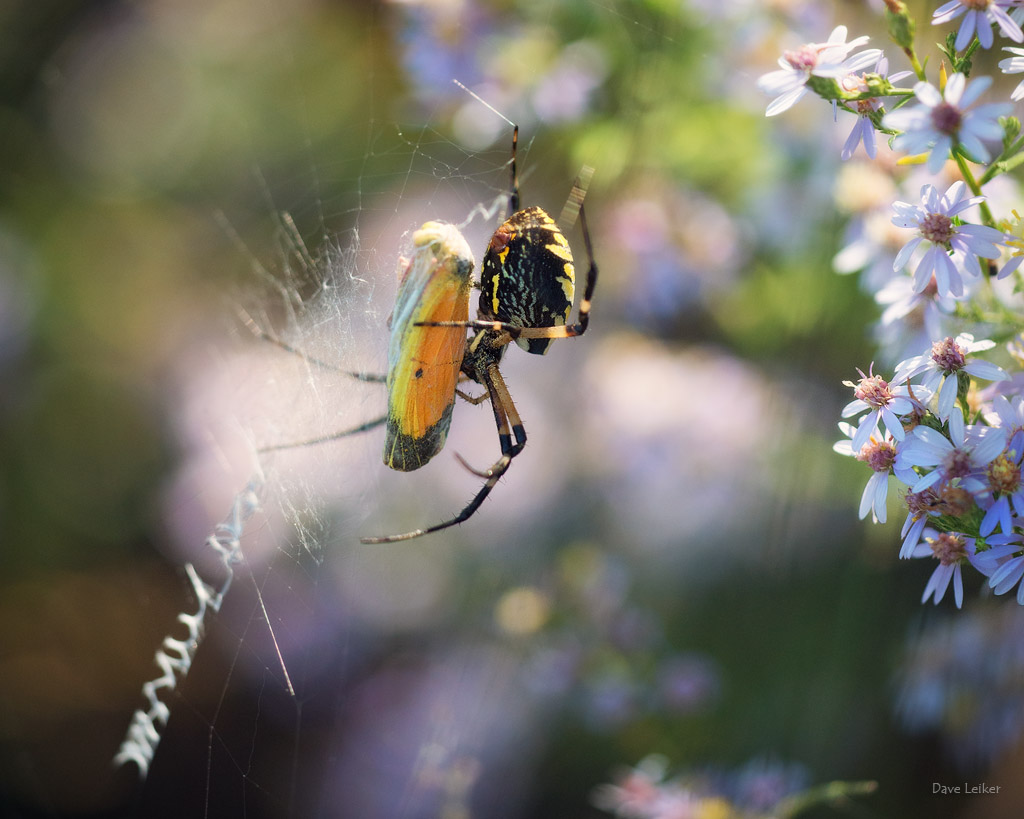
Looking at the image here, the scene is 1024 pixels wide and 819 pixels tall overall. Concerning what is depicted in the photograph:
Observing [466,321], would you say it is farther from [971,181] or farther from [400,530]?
[400,530]

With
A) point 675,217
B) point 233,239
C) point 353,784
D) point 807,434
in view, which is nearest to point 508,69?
point 675,217

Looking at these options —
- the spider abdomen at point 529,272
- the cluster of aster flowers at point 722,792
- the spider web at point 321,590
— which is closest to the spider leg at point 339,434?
the spider web at point 321,590

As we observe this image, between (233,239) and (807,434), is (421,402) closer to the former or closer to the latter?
(807,434)

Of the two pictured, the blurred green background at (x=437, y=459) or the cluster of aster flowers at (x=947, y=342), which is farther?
the blurred green background at (x=437, y=459)

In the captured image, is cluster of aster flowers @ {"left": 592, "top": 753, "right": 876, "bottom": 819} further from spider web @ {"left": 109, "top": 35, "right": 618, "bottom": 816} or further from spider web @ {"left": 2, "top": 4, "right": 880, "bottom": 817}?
spider web @ {"left": 109, "top": 35, "right": 618, "bottom": 816}

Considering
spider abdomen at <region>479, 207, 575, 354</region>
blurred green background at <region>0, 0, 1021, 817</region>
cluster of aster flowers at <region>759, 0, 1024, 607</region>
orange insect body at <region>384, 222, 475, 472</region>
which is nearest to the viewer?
cluster of aster flowers at <region>759, 0, 1024, 607</region>

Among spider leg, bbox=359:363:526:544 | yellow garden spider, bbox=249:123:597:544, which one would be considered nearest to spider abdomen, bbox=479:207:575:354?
yellow garden spider, bbox=249:123:597:544

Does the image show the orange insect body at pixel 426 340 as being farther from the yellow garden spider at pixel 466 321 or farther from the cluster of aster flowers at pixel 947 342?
the cluster of aster flowers at pixel 947 342
